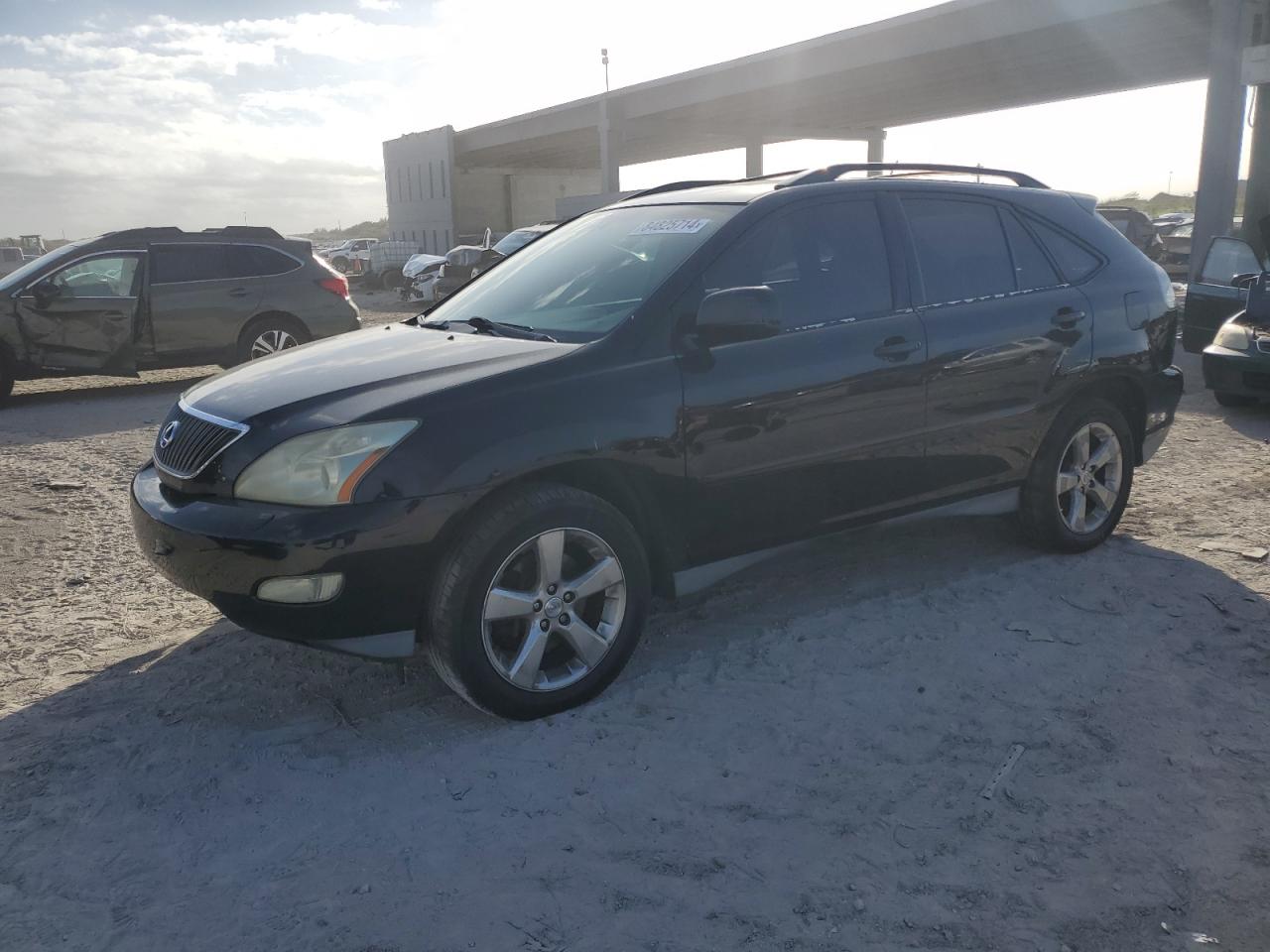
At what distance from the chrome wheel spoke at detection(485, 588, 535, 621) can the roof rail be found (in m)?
2.03

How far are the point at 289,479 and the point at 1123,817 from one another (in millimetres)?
2640

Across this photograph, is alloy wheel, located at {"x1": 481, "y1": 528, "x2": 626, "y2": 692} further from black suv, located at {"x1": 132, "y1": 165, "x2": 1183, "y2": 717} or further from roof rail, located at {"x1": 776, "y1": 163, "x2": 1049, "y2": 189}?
roof rail, located at {"x1": 776, "y1": 163, "x2": 1049, "y2": 189}

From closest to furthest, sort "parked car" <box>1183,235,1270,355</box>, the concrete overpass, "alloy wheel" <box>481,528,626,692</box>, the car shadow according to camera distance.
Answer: the car shadow < "alloy wheel" <box>481,528,626,692</box> < "parked car" <box>1183,235,1270,355</box> < the concrete overpass

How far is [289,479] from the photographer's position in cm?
321

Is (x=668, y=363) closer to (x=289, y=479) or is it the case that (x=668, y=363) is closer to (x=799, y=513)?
(x=799, y=513)

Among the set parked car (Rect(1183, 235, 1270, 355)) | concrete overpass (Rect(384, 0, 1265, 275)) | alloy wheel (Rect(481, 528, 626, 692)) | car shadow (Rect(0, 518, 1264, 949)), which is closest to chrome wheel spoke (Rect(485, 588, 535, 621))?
alloy wheel (Rect(481, 528, 626, 692))

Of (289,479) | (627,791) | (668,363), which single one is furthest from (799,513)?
(289,479)

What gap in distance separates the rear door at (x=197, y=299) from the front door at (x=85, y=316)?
24 centimetres

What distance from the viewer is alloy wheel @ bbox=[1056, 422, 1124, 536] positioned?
4938 millimetres

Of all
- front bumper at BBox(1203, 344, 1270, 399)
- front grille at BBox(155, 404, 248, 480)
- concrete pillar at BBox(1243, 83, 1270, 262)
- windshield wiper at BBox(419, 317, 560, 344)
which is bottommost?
front bumper at BBox(1203, 344, 1270, 399)

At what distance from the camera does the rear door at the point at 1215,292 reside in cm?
961

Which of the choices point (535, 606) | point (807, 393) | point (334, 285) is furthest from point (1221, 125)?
point (535, 606)

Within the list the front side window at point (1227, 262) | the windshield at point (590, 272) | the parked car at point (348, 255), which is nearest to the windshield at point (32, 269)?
the windshield at point (590, 272)

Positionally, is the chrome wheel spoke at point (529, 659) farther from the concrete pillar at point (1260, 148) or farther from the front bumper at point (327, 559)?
the concrete pillar at point (1260, 148)
